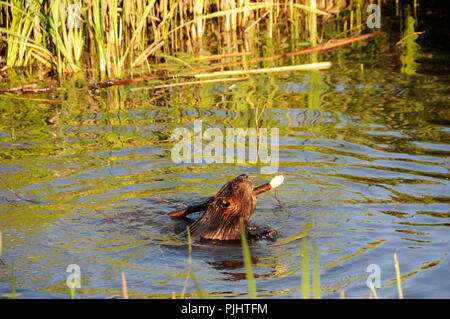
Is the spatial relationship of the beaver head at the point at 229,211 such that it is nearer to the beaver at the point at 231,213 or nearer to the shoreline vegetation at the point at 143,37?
the beaver at the point at 231,213

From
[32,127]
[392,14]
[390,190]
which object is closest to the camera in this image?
[390,190]

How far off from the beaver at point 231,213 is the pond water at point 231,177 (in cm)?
14

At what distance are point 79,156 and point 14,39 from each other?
405cm

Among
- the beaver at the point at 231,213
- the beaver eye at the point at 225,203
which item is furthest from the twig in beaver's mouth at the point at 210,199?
the beaver eye at the point at 225,203

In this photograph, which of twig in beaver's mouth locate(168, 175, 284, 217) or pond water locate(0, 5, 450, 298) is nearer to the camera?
pond water locate(0, 5, 450, 298)

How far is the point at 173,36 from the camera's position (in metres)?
11.8

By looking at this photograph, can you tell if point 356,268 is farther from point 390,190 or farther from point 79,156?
point 79,156

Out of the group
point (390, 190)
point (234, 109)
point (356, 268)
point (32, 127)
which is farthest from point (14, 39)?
point (356, 268)

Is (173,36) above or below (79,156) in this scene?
above

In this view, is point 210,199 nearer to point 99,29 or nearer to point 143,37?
point 99,29

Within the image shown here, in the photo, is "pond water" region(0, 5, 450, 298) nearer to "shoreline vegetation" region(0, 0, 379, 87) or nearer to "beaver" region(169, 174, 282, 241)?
"beaver" region(169, 174, 282, 241)

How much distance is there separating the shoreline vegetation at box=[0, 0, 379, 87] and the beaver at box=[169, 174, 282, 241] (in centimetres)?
299

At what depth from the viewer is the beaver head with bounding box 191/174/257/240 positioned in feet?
16.5

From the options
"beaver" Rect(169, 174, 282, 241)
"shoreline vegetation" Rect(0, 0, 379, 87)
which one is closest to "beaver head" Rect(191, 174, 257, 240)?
"beaver" Rect(169, 174, 282, 241)
